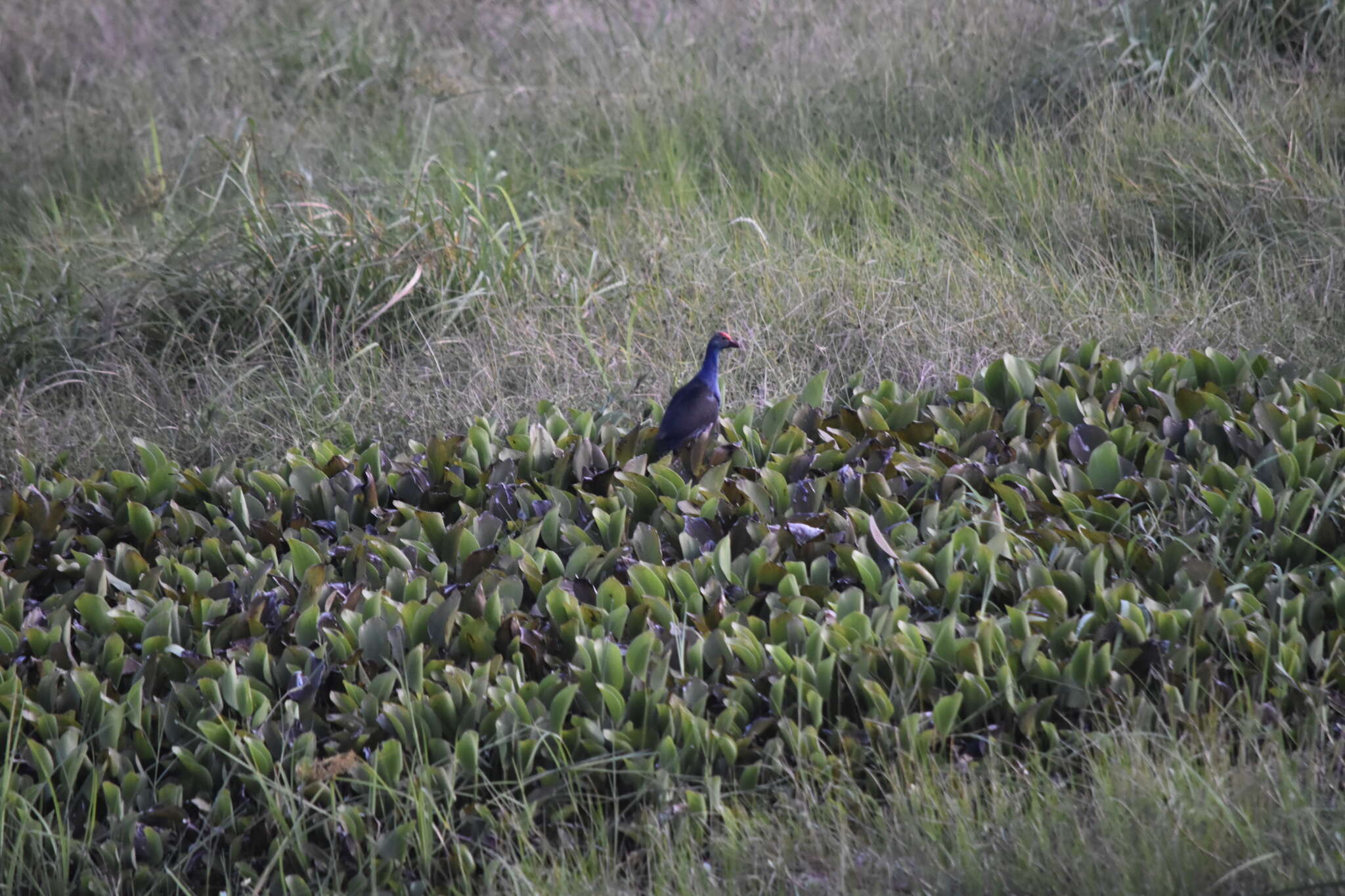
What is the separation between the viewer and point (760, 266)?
5.41 m

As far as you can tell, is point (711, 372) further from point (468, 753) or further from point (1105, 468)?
point (468, 753)

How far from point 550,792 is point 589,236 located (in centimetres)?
406

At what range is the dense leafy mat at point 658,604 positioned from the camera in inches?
101

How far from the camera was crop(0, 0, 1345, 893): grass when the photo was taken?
2.39 meters

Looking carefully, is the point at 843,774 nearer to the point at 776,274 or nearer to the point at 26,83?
the point at 776,274

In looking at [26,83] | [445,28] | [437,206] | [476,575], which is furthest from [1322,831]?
[26,83]

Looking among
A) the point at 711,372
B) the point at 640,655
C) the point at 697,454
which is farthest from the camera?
the point at 711,372

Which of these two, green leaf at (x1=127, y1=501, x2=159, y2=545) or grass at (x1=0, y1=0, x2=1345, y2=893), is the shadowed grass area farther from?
green leaf at (x1=127, y1=501, x2=159, y2=545)

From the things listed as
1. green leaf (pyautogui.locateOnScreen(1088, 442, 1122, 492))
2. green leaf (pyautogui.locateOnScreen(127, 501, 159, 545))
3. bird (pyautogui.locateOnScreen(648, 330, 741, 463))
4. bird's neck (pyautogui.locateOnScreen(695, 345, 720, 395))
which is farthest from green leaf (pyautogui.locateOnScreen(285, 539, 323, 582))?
green leaf (pyautogui.locateOnScreen(1088, 442, 1122, 492))

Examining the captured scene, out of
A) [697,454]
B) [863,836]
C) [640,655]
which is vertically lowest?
[863,836]

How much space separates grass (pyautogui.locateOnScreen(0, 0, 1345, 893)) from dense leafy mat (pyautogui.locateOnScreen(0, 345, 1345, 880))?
141 millimetres

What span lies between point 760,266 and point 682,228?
2.75 ft

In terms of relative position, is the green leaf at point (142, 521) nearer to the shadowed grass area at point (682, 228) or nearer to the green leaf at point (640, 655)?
the shadowed grass area at point (682, 228)

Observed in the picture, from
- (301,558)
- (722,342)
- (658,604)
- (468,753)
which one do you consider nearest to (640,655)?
(658,604)
